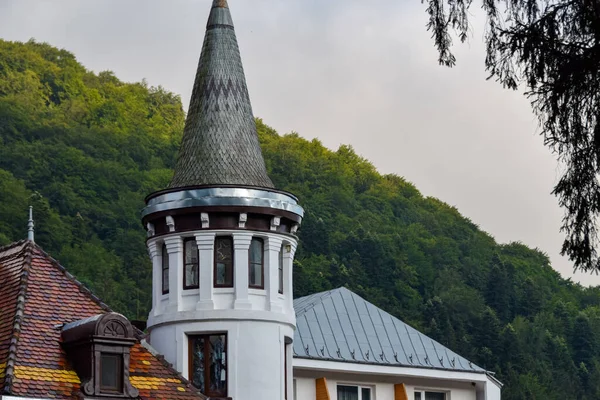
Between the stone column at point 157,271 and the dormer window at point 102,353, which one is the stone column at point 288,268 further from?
the dormer window at point 102,353

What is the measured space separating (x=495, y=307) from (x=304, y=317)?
74.3 meters

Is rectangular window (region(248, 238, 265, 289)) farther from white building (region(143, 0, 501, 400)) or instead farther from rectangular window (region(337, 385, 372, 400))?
rectangular window (region(337, 385, 372, 400))

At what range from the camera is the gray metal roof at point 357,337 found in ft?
159

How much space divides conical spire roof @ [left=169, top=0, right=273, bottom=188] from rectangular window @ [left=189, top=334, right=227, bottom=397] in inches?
172

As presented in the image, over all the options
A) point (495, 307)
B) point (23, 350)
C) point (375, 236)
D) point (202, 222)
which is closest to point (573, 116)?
point (23, 350)

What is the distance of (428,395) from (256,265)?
535 inches

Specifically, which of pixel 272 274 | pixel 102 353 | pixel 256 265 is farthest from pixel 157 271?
pixel 102 353

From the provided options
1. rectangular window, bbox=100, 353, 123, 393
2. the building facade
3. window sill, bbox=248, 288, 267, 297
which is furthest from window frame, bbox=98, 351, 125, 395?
window sill, bbox=248, 288, 267, 297

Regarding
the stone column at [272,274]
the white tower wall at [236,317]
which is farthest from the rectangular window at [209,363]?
the stone column at [272,274]

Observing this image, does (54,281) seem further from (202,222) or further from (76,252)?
(76,252)

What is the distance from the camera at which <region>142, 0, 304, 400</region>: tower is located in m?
39.8

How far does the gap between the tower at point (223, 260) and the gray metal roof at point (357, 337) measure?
6888mm

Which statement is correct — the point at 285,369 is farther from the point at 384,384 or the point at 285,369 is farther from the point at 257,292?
the point at 384,384

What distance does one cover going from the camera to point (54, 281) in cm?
3481
